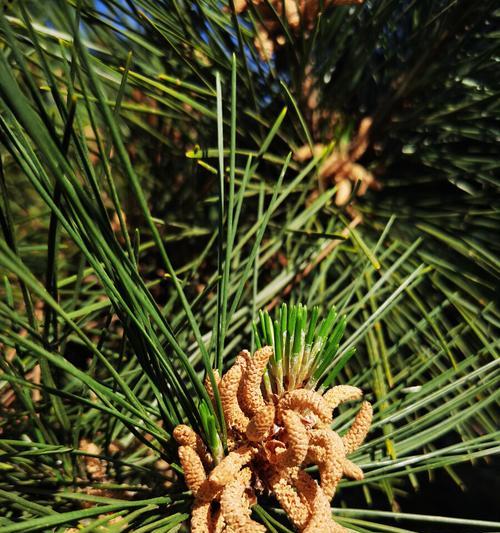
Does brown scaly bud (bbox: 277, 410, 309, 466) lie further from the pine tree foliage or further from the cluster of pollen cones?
the pine tree foliage

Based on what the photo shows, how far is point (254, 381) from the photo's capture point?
363 mm

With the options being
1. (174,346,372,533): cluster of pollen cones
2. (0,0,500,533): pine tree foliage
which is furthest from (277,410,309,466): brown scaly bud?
(0,0,500,533): pine tree foliage

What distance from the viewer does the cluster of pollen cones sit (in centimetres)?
35

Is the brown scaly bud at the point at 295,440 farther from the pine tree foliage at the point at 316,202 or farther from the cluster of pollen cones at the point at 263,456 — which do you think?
the pine tree foliage at the point at 316,202

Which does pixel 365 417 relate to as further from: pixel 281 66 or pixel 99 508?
pixel 281 66

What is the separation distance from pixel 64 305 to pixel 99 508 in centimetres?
27

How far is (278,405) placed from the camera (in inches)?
15.4

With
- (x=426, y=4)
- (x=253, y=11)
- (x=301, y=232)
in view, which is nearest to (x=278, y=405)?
(x=301, y=232)

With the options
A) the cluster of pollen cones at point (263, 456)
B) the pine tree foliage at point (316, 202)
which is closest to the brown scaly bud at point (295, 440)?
the cluster of pollen cones at point (263, 456)

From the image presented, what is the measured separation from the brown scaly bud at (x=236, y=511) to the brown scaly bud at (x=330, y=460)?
5 cm

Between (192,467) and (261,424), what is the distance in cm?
5

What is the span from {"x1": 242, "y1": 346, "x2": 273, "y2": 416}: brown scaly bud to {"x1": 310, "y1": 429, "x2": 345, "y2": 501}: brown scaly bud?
0.04 meters

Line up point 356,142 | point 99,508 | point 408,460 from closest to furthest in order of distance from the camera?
point 99,508
point 408,460
point 356,142

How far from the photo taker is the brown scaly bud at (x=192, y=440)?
37cm
